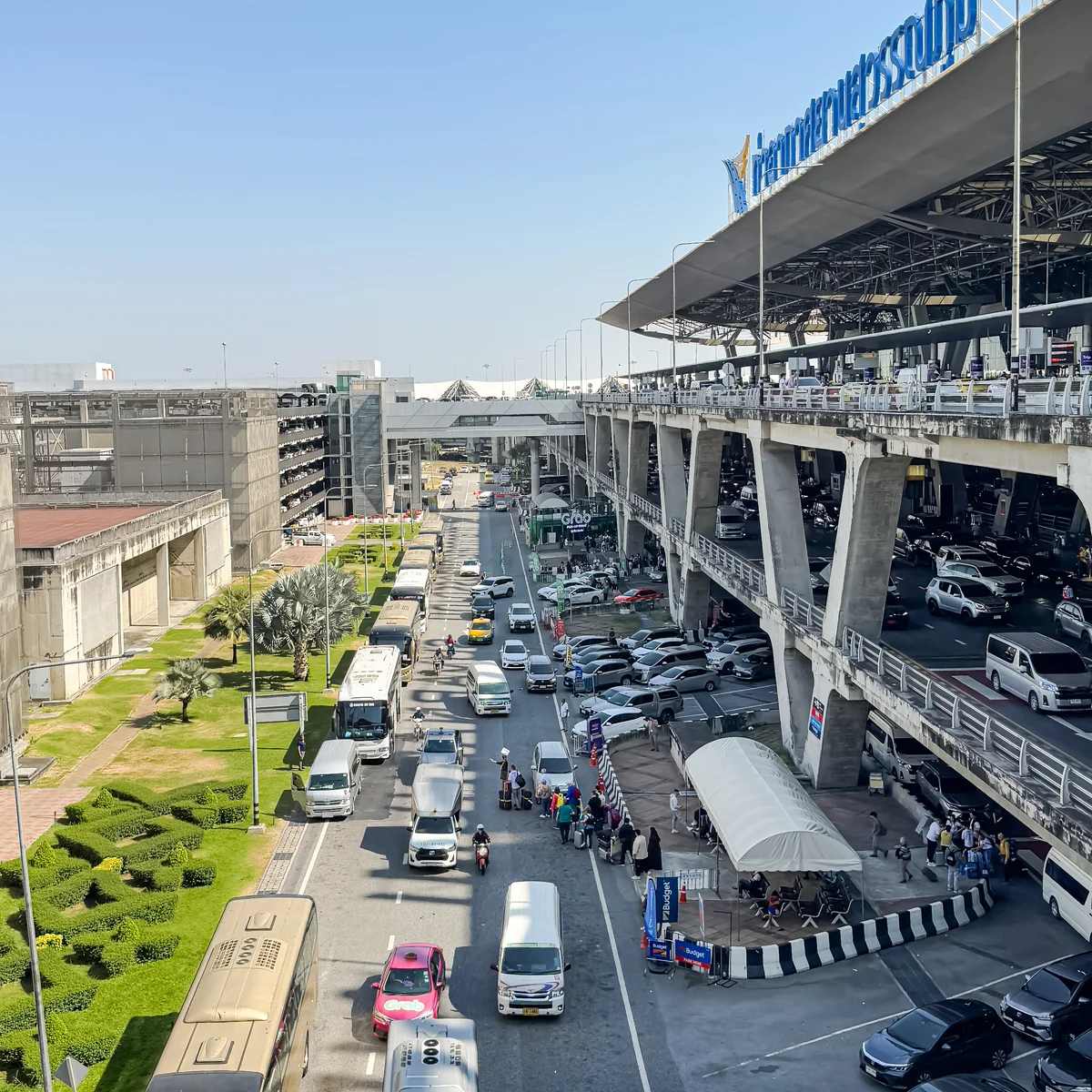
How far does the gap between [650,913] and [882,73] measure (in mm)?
32416

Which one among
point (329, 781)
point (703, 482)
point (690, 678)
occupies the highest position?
point (703, 482)

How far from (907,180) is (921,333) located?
621 centimetres

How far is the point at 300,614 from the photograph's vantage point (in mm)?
48469

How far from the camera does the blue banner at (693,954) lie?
23.8m

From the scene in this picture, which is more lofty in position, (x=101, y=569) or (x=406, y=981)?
(x=101, y=569)

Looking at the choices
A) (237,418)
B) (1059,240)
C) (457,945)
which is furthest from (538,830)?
(237,418)

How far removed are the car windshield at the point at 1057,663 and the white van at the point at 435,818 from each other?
14938 mm

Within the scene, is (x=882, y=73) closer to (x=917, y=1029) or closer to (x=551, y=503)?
(x=917, y=1029)

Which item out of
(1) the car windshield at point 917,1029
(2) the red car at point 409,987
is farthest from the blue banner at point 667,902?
(1) the car windshield at point 917,1029

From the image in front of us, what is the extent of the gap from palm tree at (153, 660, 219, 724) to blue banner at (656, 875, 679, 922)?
77.7 feet

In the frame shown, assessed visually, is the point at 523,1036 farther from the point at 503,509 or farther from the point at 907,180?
the point at 503,509

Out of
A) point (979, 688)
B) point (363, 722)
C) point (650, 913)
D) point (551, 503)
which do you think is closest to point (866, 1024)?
point (650, 913)

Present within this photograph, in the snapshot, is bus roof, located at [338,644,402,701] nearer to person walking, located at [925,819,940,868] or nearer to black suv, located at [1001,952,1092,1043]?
person walking, located at [925,819,940,868]

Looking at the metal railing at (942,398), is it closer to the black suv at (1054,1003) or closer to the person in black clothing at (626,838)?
the black suv at (1054,1003)
